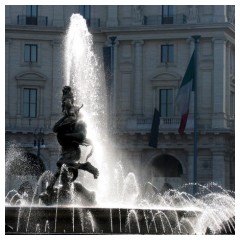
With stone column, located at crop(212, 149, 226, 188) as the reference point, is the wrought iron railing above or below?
above

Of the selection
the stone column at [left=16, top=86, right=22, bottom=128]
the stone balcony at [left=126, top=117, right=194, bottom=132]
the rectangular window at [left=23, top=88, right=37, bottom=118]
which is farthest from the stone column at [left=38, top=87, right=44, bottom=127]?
the stone balcony at [left=126, top=117, right=194, bottom=132]

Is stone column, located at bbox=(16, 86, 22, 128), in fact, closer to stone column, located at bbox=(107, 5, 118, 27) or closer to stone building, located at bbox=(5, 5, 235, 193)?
stone building, located at bbox=(5, 5, 235, 193)

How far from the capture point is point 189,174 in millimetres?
61125

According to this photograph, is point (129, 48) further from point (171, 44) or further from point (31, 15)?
point (31, 15)

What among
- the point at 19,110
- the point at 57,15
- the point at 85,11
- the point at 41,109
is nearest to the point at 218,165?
the point at 41,109

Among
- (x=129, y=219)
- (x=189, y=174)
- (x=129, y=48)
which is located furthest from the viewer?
(x=129, y=48)

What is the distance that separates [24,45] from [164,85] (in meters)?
9.78

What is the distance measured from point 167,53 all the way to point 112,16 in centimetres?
447

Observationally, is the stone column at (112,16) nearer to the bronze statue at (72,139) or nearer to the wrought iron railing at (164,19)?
the wrought iron railing at (164,19)

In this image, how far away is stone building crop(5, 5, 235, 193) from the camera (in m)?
62.1

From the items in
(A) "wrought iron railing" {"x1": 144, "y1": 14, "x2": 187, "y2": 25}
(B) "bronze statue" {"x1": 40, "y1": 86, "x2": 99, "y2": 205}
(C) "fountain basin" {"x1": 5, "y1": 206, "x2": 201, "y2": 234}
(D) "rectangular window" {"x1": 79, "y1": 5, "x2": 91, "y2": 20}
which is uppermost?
(D) "rectangular window" {"x1": 79, "y1": 5, "x2": 91, "y2": 20}

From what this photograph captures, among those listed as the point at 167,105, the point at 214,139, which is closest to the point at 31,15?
the point at 167,105

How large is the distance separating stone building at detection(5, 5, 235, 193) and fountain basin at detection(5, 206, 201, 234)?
136 ft

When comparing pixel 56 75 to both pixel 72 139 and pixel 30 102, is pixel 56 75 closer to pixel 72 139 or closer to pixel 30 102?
pixel 30 102
